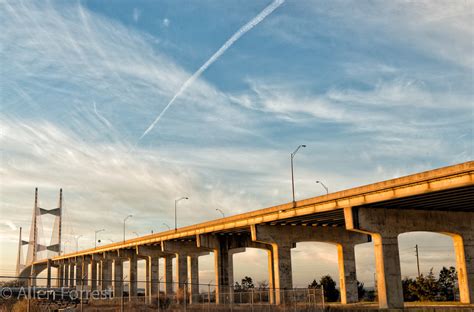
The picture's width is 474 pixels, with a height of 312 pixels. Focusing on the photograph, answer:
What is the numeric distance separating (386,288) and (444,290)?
118ft

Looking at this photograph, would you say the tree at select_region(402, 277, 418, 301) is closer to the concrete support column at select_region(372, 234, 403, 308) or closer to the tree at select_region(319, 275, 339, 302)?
the tree at select_region(319, 275, 339, 302)

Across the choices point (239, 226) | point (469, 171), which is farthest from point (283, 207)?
point (469, 171)

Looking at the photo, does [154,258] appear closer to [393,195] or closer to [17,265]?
[393,195]

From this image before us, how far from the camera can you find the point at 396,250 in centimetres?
4088

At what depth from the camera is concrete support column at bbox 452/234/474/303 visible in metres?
44.8

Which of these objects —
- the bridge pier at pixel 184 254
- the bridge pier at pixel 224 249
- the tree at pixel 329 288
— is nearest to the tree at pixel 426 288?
the tree at pixel 329 288

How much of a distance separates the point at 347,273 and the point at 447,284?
24185mm

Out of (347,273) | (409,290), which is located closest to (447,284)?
(409,290)

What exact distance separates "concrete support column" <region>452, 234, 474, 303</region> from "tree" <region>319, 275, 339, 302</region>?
34720 mm

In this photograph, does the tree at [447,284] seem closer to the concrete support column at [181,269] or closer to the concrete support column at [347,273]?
the concrete support column at [347,273]

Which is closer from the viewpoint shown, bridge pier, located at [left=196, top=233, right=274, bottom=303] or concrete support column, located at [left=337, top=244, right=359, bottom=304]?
concrete support column, located at [left=337, top=244, right=359, bottom=304]

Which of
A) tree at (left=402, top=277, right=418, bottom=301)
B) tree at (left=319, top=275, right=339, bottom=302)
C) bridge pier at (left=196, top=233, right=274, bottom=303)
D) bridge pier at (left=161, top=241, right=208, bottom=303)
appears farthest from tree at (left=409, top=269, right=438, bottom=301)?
bridge pier at (left=161, top=241, right=208, bottom=303)

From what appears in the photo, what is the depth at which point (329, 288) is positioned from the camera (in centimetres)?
8069

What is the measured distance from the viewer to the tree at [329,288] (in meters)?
79.5
